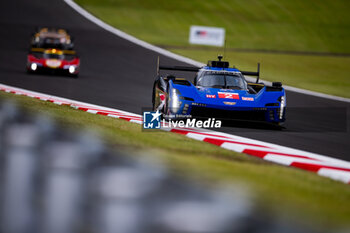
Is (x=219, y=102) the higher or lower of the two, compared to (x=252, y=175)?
higher

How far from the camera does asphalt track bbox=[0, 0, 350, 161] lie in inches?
458

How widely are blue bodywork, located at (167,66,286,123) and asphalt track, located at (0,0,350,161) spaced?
0.30m

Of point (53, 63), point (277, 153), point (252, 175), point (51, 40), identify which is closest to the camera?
point (252, 175)

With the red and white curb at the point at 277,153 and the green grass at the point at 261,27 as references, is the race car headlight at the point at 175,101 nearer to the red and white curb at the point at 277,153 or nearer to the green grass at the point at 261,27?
the red and white curb at the point at 277,153

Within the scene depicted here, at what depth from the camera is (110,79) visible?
809 inches

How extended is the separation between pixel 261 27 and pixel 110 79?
58.9 ft

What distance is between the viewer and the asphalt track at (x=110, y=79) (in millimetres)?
11641

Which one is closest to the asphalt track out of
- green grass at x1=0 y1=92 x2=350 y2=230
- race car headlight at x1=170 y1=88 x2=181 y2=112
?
race car headlight at x1=170 y1=88 x2=181 y2=112

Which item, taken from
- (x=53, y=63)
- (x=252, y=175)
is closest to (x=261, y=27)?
(x=53, y=63)

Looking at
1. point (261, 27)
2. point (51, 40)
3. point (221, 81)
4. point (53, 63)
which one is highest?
point (261, 27)

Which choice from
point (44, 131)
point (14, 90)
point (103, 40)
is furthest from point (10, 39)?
point (44, 131)

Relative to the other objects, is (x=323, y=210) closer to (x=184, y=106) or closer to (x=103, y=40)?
(x=184, y=106)

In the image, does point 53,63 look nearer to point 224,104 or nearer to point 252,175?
point 224,104

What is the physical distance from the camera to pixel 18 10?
113 ft
